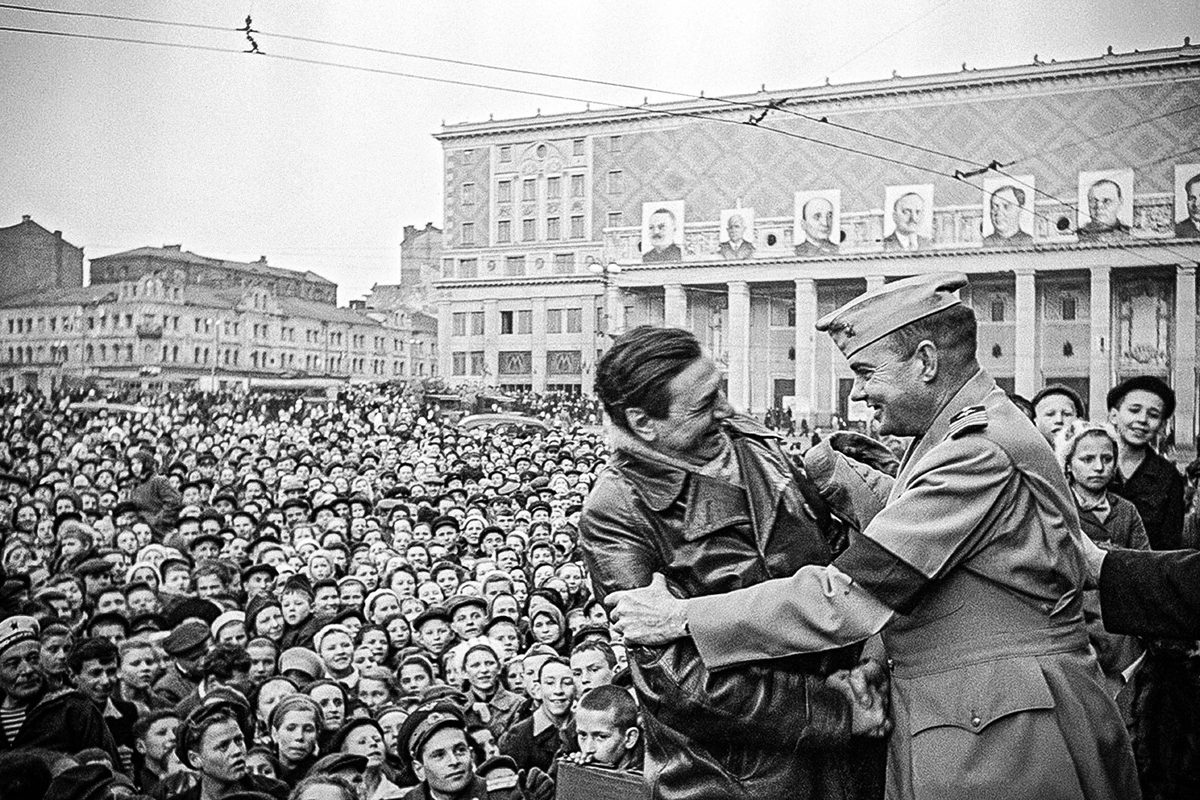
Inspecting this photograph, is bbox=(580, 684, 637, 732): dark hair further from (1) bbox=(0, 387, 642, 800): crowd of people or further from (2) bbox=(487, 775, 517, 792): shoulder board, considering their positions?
(2) bbox=(487, 775, 517, 792): shoulder board

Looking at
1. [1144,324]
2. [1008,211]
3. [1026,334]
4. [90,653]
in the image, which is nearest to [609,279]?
[1008,211]

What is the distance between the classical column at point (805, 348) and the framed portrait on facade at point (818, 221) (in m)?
0.26

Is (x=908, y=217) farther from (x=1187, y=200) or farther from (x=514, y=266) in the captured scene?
(x=514, y=266)

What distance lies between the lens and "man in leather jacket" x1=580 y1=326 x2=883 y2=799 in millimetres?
1424

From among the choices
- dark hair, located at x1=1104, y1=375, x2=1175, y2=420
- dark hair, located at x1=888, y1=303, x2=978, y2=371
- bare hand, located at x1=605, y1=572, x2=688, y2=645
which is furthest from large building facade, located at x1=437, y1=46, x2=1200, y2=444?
bare hand, located at x1=605, y1=572, x2=688, y2=645

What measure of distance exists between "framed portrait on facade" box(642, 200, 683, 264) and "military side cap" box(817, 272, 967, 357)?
5661mm

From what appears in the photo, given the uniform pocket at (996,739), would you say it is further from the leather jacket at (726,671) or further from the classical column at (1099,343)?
the classical column at (1099,343)

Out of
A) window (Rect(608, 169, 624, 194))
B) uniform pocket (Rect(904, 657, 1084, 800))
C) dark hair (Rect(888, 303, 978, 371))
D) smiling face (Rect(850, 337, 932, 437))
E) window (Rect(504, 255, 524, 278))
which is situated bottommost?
uniform pocket (Rect(904, 657, 1084, 800))

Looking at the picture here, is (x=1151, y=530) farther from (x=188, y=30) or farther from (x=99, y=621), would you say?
(x=188, y=30)

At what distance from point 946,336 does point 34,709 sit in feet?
11.3

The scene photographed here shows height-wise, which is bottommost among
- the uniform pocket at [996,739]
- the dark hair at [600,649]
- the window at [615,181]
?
the dark hair at [600,649]

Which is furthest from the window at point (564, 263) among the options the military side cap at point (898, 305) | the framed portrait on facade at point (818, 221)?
the military side cap at point (898, 305)

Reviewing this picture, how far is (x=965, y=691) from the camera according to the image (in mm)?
1491

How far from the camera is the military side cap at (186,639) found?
14.4 feet
